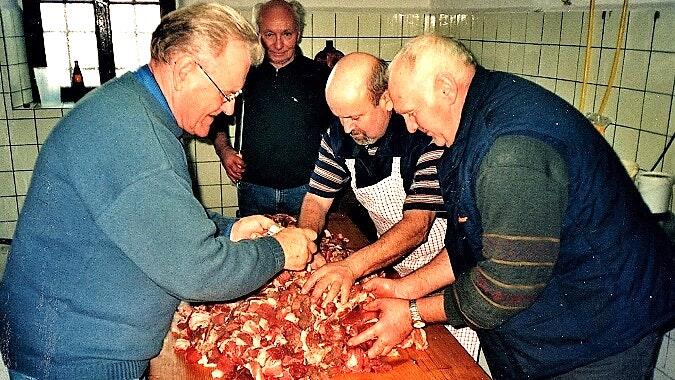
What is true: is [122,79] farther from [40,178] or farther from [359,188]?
[359,188]

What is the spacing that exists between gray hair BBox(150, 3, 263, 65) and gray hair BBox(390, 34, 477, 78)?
1.82 feet

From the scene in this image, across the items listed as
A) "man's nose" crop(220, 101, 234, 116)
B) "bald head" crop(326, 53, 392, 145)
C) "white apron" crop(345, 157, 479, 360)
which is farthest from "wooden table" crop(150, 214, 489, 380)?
"bald head" crop(326, 53, 392, 145)

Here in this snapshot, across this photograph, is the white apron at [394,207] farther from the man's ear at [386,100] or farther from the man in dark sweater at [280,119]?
the man in dark sweater at [280,119]

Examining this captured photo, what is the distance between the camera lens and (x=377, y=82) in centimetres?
251

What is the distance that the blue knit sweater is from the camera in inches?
57.4

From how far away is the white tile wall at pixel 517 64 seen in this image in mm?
3018

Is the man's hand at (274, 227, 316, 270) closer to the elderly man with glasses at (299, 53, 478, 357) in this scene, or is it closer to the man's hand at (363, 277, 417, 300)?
the elderly man with glasses at (299, 53, 478, 357)

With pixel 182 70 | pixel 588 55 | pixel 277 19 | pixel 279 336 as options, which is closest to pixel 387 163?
pixel 279 336

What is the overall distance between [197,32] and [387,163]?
55.6 inches

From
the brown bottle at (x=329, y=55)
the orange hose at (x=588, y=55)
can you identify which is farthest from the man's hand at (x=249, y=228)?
the brown bottle at (x=329, y=55)

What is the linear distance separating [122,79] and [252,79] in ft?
8.45

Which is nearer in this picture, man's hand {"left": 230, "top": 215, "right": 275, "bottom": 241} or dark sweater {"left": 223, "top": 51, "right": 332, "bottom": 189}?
man's hand {"left": 230, "top": 215, "right": 275, "bottom": 241}

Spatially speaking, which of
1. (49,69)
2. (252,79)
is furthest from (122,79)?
(49,69)

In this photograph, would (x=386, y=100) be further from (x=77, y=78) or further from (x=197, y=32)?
(x=77, y=78)
